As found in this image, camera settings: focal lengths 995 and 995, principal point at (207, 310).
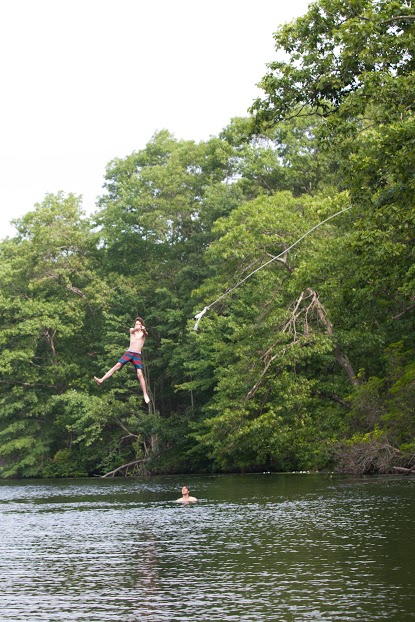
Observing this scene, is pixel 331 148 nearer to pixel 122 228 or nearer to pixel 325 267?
pixel 325 267

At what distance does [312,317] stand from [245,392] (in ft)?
13.6

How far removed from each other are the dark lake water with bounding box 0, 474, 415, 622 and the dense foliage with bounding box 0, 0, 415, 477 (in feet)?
21.4

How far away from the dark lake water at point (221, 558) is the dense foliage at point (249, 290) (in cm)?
653

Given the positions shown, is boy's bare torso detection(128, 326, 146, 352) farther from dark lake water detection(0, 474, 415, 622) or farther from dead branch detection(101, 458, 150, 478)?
dead branch detection(101, 458, 150, 478)

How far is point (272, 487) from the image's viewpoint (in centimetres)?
3388

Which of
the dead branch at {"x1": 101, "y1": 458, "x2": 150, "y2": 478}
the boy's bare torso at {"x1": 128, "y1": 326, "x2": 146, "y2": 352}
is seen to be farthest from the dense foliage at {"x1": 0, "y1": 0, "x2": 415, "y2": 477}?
the boy's bare torso at {"x1": 128, "y1": 326, "x2": 146, "y2": 352}

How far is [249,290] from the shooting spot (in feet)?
155

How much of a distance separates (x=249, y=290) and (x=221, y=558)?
3078 centimetres

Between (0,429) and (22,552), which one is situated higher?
(0,429)

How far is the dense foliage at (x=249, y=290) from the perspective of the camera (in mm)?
22172

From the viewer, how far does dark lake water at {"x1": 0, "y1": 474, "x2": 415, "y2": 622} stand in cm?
1238

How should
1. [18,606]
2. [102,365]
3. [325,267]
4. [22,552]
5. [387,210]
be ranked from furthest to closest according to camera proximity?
[102,365], [325,267], [387,210], [22,552], [18,606]

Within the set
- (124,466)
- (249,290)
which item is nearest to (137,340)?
(249,290)

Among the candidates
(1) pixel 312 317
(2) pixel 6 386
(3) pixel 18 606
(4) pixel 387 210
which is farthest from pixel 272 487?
(2) pixel 6 386
